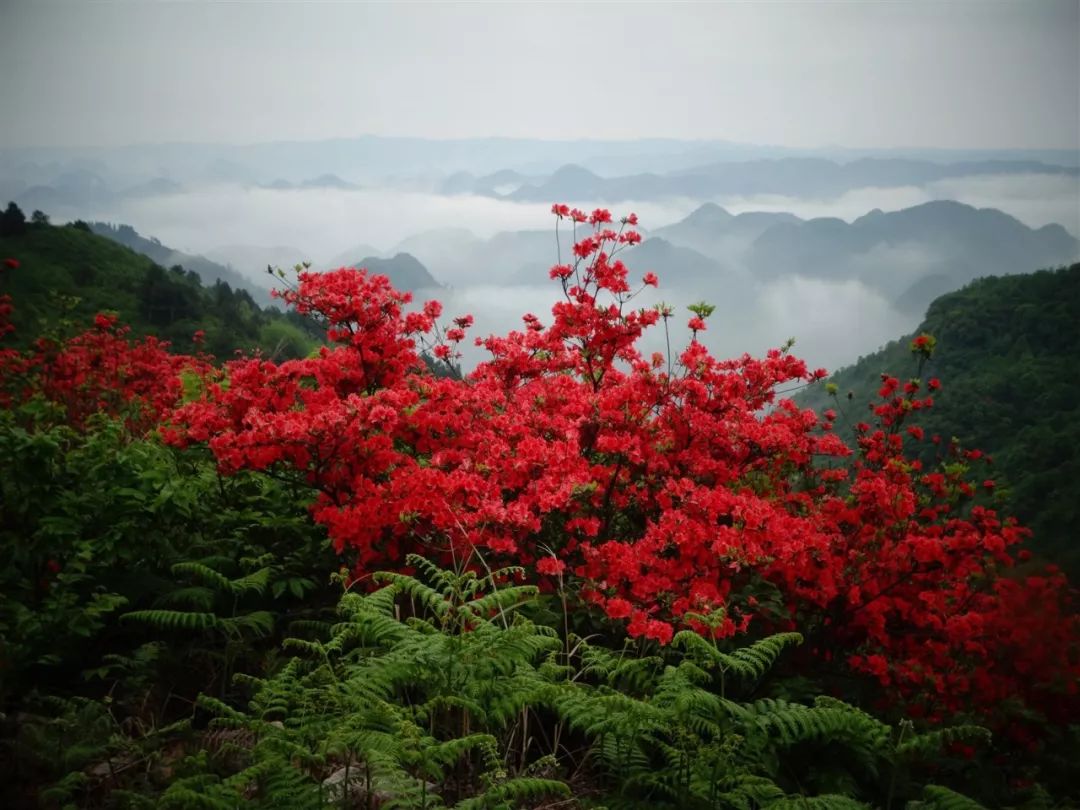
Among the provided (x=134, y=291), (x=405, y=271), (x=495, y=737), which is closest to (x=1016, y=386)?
(x=495, y=737)

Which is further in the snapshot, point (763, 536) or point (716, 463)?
point (716, 463)

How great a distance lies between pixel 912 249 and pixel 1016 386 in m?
119

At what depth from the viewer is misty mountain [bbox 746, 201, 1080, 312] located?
9694 centimetres

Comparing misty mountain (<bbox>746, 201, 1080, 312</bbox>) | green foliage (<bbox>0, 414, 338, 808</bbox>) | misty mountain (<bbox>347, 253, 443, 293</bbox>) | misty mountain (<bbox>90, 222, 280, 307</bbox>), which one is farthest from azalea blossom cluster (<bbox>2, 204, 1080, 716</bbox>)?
misty mountain (<bbox>746, 201, 1080, 312</bbox>)

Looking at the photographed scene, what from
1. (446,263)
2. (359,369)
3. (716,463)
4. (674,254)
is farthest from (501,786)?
(674,254)

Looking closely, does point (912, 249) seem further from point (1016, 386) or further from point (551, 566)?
point (551, 566)

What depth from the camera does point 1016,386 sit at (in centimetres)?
1620

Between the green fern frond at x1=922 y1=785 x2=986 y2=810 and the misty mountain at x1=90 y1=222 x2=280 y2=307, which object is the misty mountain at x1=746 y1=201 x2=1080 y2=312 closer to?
the misty mountain at x1=90 y1=222 x2=280 y2=307

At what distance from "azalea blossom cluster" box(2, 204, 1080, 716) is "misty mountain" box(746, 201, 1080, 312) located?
90.9 m

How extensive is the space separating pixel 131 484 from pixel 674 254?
5745 inches

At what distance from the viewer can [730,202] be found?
196 metres

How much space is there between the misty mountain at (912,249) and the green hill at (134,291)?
8033cm

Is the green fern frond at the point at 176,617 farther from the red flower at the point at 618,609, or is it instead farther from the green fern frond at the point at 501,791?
the red flower at the point at 618,609

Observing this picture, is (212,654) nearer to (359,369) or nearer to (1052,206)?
(359,369)
